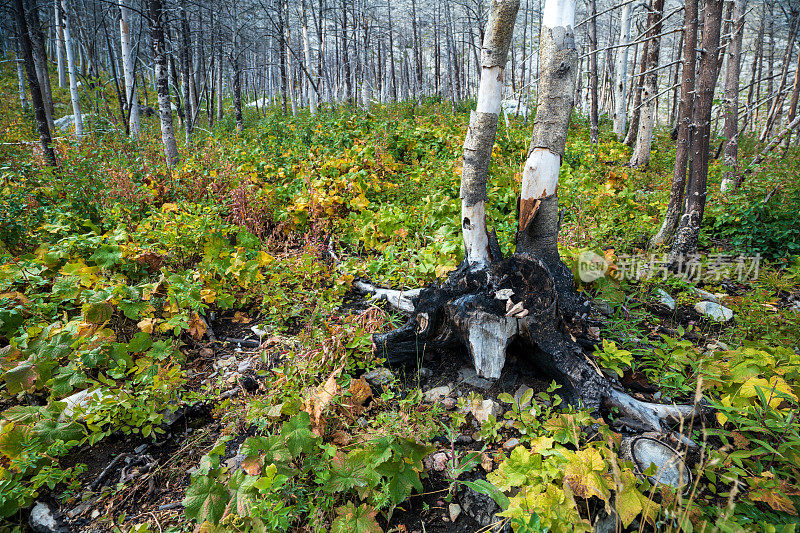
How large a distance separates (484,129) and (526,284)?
1245 millimetres

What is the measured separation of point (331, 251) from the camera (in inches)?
185

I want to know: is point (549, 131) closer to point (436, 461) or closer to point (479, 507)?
point (436, 461)

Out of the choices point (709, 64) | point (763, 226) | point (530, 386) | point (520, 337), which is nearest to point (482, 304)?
point (520, 337)

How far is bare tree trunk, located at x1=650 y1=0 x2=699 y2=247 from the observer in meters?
4.43

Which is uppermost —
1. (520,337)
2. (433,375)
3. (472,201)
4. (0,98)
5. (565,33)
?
(0,98)

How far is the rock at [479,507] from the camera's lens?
6.34 ft

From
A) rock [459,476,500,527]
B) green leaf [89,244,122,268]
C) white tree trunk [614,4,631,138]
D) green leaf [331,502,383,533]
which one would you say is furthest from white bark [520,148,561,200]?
white tree trunk [614,4,631,138]

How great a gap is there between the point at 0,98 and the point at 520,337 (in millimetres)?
22314

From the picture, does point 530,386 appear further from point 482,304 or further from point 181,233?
point 181,233

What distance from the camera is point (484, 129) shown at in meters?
2.94

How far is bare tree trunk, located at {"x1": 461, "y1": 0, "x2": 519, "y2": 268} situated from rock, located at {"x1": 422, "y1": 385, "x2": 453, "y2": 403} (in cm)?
106

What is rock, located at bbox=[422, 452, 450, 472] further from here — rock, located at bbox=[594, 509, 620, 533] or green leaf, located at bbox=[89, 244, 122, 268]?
green leaf, located at bbox=[89, 244, 122, 268]

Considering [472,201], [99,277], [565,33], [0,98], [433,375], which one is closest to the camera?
[565,33]

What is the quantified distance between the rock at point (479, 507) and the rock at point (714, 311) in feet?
9.74
